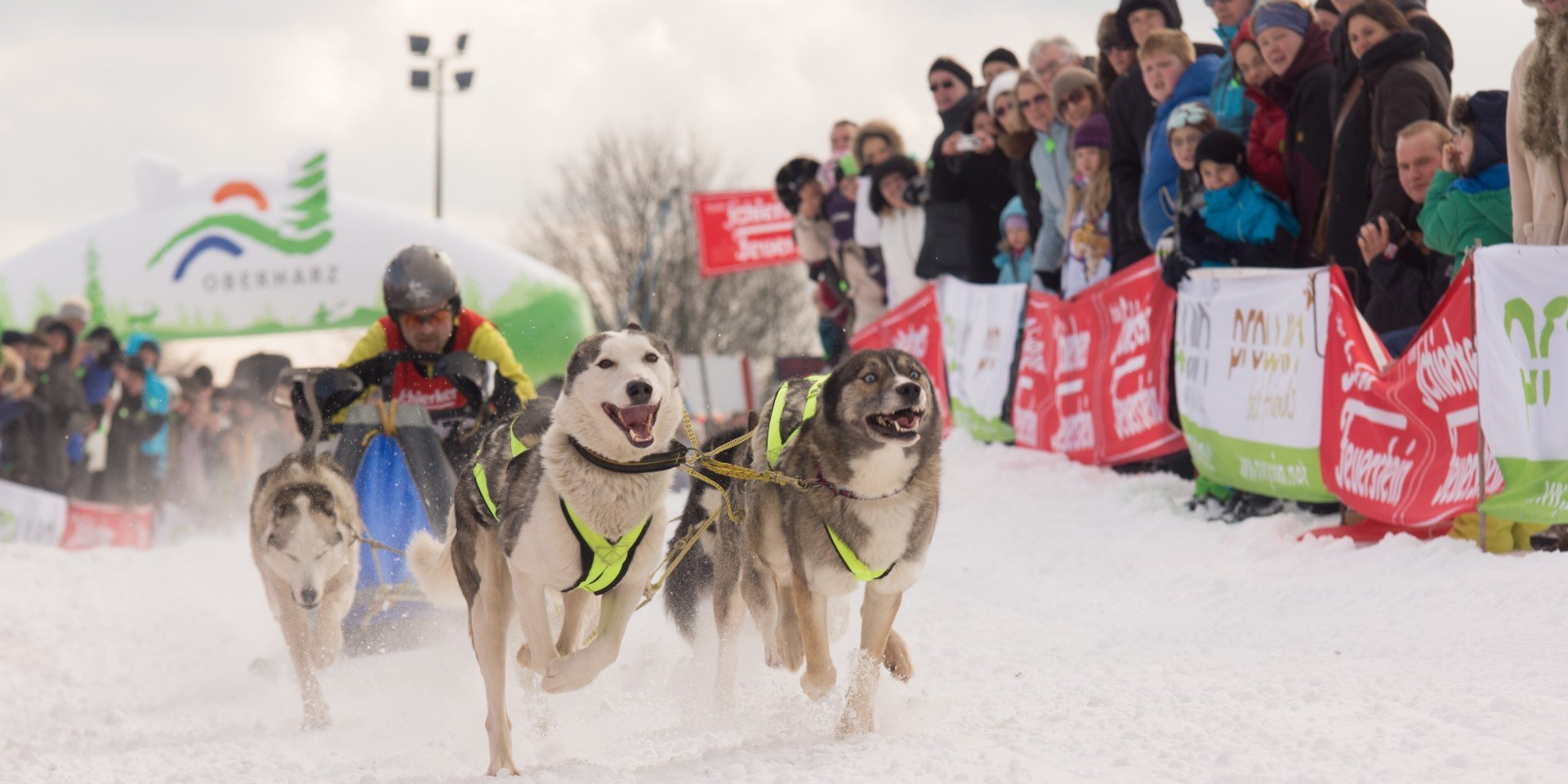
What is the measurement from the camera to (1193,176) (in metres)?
7.76

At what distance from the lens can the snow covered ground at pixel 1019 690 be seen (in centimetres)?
366

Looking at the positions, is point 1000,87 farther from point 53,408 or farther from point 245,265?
point 245,265

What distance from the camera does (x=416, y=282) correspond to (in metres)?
5.71

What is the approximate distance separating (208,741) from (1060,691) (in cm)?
256

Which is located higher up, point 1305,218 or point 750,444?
point 1305,218

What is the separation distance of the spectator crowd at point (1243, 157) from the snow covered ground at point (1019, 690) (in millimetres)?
1135

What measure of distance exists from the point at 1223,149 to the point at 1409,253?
3.74ft

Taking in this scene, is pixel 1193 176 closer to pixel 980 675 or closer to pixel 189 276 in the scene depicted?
pixel 980 675

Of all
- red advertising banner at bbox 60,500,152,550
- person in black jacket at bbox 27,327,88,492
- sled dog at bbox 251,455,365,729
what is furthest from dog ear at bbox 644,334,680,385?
person in black jacket at bbox 27,327,88,492

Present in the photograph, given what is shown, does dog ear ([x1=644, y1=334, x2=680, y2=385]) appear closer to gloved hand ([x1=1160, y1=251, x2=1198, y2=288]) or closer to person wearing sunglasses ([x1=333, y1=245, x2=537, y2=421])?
person wearing sunglasses ([x1=333, y1=245, x2=537, y2=421])

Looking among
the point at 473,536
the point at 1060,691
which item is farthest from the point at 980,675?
the point at 473,536

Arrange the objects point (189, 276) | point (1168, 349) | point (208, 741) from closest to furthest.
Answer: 1. point (208, 741)
2. point (1168, 349)
3. point (189, 276)

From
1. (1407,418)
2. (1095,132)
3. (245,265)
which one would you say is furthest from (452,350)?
(245,265)

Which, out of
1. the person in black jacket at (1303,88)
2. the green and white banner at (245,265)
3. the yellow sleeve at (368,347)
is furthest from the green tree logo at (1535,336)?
the green and white banner at (245,265)
